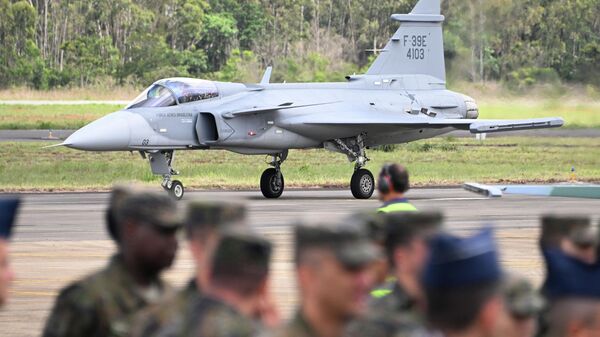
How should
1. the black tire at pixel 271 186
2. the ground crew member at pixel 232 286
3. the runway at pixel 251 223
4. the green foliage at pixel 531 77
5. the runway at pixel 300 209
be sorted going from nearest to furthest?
the ground crew member at pixel 232 286 → the runway at pixel 251 223 → the runway at pixel 300 209 → the black tire at pixel 271 186 → the green foliage at pixel 531 77

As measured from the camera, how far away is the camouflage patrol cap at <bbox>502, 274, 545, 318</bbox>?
4598mm

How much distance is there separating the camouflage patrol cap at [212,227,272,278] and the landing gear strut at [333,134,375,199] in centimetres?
2266

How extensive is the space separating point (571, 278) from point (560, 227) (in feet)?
2.70

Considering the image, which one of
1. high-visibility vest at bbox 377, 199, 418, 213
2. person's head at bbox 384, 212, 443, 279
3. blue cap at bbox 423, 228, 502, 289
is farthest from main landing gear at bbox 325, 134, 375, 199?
blue cap at bbox 423, 228, 502, 289

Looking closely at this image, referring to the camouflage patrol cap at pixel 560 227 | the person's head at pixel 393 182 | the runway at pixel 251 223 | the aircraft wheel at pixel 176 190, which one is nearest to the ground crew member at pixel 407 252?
the camouflage patrol cap at pixel 560 227

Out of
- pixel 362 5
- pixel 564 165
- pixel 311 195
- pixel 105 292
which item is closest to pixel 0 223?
pixel 105 292

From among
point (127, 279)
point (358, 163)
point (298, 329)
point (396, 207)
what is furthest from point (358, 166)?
point (298, 329)

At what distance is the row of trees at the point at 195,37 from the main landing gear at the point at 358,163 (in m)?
15.2

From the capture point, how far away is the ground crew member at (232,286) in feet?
14.2

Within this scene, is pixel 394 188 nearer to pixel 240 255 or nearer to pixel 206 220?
pixel 206 220

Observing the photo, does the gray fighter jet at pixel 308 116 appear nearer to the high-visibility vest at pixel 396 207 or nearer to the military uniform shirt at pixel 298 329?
the high-visibility vest at pixel 396 207

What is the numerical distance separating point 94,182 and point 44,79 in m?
37.8

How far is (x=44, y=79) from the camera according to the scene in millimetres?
A: 67688

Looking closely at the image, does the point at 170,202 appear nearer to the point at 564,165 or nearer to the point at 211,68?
the point at 564,165
